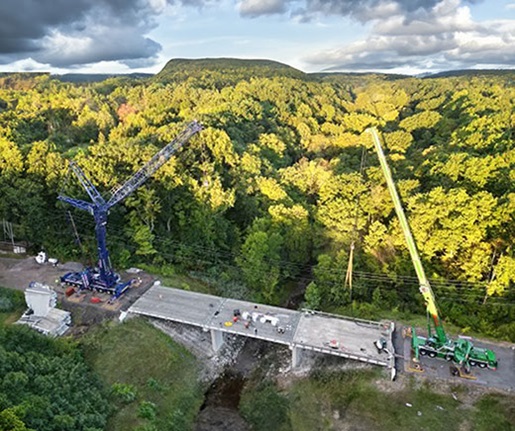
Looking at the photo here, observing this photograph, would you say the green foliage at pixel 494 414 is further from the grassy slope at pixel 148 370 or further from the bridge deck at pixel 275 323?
the grassy slope at pixel 148 370

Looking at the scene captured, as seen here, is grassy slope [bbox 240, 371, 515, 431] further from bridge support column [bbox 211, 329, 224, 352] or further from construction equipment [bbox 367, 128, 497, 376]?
bridge support column [bbox 211, 329, 224, 352]

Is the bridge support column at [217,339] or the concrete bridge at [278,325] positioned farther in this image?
the bridge support column at [217,339]

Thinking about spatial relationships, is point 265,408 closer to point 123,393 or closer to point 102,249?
point 123,393

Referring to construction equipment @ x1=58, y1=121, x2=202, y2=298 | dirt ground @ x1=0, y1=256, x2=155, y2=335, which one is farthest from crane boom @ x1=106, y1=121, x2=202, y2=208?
dirt ground @ x1=0, y1=256, x2=155, y2=335

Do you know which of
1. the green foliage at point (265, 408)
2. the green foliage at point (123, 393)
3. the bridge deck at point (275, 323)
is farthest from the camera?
the bridge deck at point (275, 323)

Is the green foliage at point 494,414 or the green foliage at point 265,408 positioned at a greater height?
the green foliage at point 494,414

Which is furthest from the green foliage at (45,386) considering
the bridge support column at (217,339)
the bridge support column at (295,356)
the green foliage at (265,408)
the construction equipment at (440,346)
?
the construction equipment at (440,346)

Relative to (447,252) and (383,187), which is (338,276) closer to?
(447,252)

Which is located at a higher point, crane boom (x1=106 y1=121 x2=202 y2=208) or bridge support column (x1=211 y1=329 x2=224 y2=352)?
crane boom (x1=106 y1=121 x2=202 y2=208)

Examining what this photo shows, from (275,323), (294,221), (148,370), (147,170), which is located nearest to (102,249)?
(147,170)
